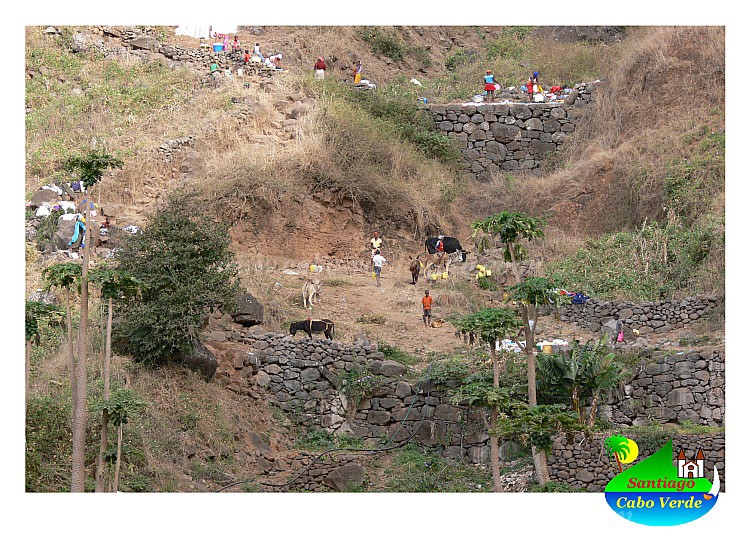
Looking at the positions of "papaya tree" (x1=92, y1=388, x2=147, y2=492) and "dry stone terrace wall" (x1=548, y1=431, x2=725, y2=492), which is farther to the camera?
"dry stone terrace wall" (x1=548, y1=431, x2=725, y2=492)

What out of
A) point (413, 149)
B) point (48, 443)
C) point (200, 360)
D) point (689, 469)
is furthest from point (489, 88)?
point (689, 469)

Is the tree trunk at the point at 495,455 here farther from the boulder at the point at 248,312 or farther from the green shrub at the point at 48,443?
the green shrub at the point at 48,443

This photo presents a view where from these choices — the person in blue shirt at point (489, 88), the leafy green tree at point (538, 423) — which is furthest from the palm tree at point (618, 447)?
the person in blue shirt at point (489, 88)

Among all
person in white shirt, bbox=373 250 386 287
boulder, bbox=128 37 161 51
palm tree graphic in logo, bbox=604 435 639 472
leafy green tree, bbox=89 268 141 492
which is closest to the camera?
leafy green tree, bbox=89 268 141 492

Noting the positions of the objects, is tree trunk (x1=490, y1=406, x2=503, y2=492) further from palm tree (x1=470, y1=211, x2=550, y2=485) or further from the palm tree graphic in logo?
the palm tree graphic in logo

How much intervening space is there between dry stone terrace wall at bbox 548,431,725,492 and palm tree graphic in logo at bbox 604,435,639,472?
11 centimetres

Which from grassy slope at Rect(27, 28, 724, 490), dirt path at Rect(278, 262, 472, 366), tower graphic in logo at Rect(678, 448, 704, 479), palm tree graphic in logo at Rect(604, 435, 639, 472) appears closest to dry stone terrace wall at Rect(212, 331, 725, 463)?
dirt path at Rect(278, 262, 472, 366)

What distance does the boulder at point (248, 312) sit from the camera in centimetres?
2109

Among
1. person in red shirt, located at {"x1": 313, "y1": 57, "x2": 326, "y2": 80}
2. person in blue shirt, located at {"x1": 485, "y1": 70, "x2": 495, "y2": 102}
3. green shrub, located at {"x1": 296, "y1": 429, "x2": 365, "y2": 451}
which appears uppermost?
person in red shirt, located at {"x1": 313, "y1": 57, "x2": 326, "y2": 80}

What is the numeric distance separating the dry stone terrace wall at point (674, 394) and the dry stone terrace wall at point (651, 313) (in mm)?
2204

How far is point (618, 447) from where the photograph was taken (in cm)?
1795

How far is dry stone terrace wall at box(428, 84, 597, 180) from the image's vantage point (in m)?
30.2
